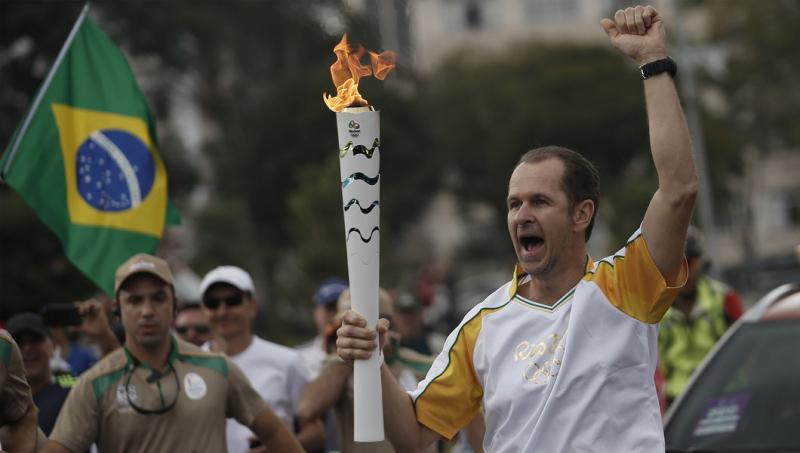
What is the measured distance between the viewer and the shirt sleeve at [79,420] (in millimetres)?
5625

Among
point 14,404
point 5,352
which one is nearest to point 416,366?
point 14,404

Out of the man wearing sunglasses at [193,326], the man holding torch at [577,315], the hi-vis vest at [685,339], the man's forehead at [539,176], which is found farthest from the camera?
the man wearing sunglasses at [193,326]

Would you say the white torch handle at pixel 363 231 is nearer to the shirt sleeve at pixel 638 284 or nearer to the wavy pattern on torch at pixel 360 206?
the wavy pattern on torch at pixel 360 206

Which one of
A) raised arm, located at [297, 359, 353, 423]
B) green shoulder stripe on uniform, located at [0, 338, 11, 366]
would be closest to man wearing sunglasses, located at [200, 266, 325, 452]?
raised arm, located at [297, 359, 353, 423]

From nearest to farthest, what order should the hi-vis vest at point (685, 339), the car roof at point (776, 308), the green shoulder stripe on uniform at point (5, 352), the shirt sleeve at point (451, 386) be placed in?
the shirt sleeve at point (451, 386) < the green shoulder stripe on uniform at point (5, 352) < the car roof at point (776, 308) < the hi-vis vest at point (685, 339)

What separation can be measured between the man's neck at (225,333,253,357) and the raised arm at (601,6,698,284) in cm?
371

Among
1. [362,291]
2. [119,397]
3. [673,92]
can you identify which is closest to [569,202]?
[673,92]

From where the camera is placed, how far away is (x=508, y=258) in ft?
187

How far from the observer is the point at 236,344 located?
748cm

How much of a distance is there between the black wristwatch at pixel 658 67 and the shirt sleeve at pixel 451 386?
0.87 meters

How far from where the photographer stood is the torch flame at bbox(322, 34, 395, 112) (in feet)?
13.5

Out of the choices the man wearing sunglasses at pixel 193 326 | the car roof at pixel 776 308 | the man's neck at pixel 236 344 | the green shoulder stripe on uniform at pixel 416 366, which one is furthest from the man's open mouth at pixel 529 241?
the man wearing sunglasses at pixel 193 326

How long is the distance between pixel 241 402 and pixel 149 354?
1.37ft

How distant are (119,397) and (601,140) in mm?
48331
